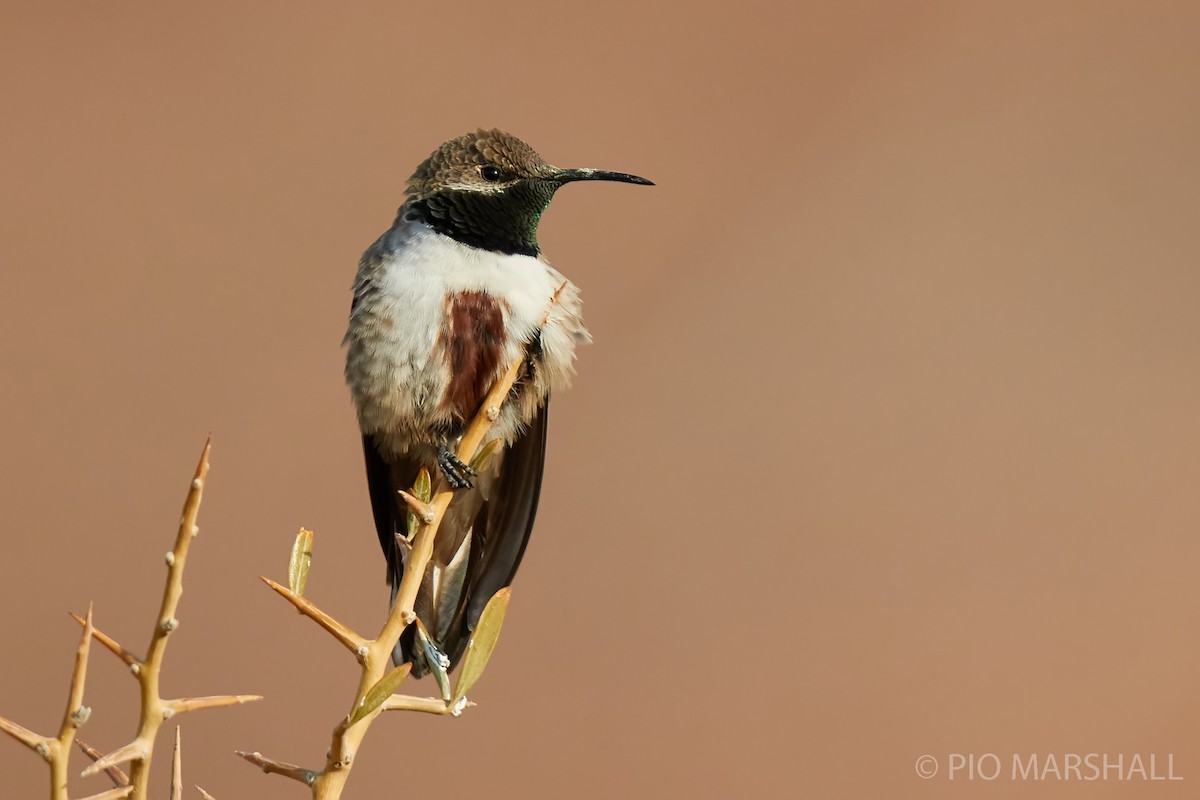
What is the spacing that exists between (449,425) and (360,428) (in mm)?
110

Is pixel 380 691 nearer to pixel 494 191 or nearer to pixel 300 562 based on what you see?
pixel 300 562

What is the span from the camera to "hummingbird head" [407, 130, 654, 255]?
3.51 feet

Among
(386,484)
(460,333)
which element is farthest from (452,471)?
(386,484)

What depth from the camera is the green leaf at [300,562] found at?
59 centimetres

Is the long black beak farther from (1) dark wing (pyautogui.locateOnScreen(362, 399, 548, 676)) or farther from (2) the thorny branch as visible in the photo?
(2) the thorny branch

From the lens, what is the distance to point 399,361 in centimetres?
104

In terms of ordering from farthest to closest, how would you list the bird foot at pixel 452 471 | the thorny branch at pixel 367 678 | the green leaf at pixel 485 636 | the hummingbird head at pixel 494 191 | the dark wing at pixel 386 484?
1. the dark wing at pixel 386 484
2. the hummingbird head at pixel 494 191
3. the bird foot at pixel 452 471
4. the green leaf at pixel 485 636
5. the thorny branch at pixel 367 678

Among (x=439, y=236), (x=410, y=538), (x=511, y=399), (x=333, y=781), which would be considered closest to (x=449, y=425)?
(x=511, y=399)

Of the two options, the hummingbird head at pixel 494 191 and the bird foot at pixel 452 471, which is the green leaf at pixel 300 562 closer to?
the bird foot at pixel 452 471

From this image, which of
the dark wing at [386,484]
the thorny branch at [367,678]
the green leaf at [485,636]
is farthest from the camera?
the dark wing at [386,484]

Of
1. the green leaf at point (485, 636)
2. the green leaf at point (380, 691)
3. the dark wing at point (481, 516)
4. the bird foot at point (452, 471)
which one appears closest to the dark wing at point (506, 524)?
the dark wing at point (481, 516)

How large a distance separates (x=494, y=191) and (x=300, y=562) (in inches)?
22.2

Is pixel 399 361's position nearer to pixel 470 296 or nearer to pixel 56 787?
pixel 470 296

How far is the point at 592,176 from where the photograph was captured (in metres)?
1.04
